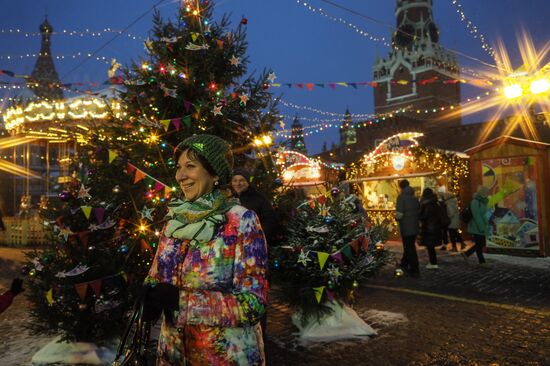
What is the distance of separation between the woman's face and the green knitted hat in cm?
6

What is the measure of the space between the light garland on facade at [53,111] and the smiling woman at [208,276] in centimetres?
1406

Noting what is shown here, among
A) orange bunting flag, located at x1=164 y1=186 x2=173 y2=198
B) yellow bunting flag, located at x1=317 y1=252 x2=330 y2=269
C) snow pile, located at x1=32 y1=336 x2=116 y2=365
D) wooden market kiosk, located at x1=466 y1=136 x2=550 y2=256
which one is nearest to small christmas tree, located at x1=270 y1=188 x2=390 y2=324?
yellow bunting flag, located at x1=317 y1=252 x2=330 y2=269

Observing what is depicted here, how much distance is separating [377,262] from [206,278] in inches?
149

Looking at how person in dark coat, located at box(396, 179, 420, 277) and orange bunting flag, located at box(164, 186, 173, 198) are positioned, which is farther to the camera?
person in dark coat, located at box(396, 179, 420, 277)

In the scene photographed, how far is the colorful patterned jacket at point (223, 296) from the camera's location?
1718 millimetres

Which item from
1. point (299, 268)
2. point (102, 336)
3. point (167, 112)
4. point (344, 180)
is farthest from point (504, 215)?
point (102, 336)

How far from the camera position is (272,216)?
4363mm

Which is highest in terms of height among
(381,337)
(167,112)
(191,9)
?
(191,9)

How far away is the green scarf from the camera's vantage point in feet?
6.05

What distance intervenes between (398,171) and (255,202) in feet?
36.6

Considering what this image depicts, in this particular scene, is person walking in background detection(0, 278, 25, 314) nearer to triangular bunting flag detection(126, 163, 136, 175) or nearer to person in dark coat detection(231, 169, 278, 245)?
person in dark coat detection(231, 169, 278, 245)

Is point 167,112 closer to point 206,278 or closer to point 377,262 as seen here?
point 377,262

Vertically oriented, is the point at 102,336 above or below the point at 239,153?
below

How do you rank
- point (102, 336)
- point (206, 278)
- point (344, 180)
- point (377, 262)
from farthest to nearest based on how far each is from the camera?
1. point (344, 180)
2. point (377, 262)
3. point (102, 336)
4. point (206, 278)
